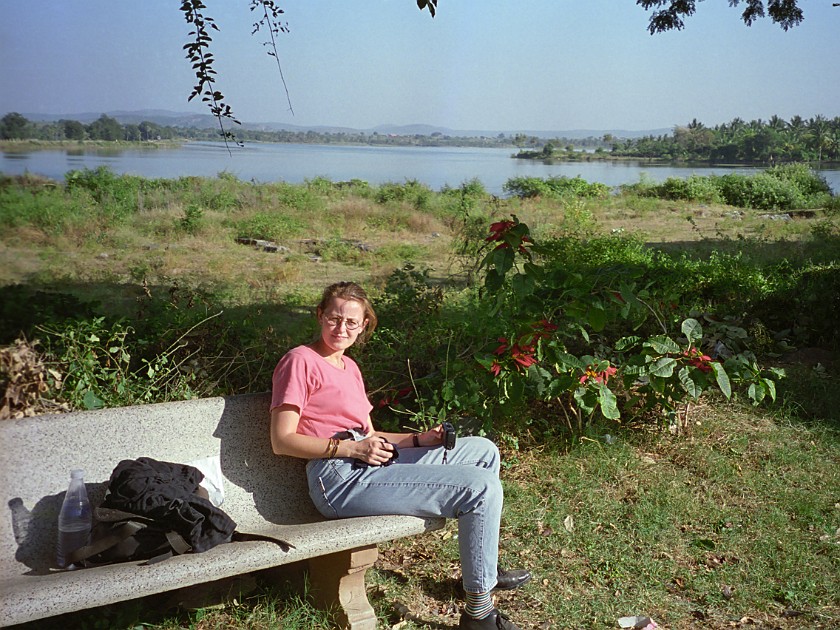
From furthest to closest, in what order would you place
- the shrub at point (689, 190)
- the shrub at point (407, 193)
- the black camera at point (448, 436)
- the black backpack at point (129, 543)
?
1. the shrub at point (689, 190)
2. the shrub at point (407, 193)
3. the black camera at point (448, 436)
4. the black backpack at point (129, 543)

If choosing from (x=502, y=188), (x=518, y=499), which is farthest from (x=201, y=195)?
(x=518, y=499)

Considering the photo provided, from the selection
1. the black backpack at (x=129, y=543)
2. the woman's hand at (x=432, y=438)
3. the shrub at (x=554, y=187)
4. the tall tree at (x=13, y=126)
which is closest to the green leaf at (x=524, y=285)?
the woman's hand at (x=432, y=438)

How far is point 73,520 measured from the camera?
92.5 inches

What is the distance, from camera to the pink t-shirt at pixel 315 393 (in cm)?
266

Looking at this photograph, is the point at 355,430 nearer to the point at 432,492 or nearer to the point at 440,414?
the point at 432,492

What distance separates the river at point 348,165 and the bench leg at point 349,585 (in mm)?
4079

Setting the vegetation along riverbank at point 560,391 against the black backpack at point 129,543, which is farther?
the vegetation along riverbank at point 560,391

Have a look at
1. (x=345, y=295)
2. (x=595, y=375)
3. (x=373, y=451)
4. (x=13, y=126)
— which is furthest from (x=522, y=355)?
(x=13, y=126)

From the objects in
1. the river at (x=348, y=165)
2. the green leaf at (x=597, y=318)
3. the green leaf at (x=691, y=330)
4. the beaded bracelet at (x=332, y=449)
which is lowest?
the beaded bracelet at (x=332, y=449)

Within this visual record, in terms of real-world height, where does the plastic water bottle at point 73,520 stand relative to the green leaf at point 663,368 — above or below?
below

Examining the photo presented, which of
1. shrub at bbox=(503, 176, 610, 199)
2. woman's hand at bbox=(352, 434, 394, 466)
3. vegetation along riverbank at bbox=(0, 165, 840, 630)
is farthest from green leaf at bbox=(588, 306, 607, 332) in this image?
shrub at bbox=(503, 176, 610, 199)

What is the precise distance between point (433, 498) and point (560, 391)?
1.43m

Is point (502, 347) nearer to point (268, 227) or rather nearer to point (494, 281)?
point (494, 281)

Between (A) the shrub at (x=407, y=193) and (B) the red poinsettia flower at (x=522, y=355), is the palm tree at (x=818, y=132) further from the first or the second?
(B) the red poinsettia flower at (x=522, y=355)
